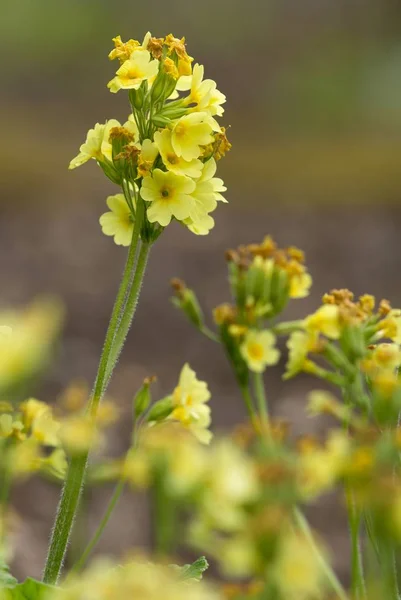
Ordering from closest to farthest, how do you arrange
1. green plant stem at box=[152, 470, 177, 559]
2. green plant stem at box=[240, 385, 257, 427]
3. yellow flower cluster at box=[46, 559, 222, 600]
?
yellow flower cluster at box=[46, 559, 222, 600] → green plant stem at box=[152, 470, 177, 559] → green plant stem at box=[240, 385, 257, 427]

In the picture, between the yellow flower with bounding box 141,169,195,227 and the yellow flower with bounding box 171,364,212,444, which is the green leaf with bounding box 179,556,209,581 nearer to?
the yellow flower with bounding box 171,364,212,444

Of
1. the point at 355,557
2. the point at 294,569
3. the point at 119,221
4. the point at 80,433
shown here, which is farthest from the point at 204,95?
the point at 294,569

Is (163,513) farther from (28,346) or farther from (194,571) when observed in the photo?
(194,571)

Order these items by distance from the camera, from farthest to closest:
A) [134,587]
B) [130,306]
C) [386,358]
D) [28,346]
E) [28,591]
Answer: [130,306] < [28,591] < [386,358] < [28,346] < [134,587]

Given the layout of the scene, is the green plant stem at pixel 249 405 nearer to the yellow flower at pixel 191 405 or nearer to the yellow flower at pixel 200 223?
the yellow flower at pixel 191 405

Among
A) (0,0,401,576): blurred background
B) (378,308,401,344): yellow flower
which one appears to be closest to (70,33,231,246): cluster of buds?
(378,308,401,344): yellow flower

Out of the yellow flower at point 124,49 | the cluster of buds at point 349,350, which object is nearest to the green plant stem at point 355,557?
the cluster of buds at point 349,350
